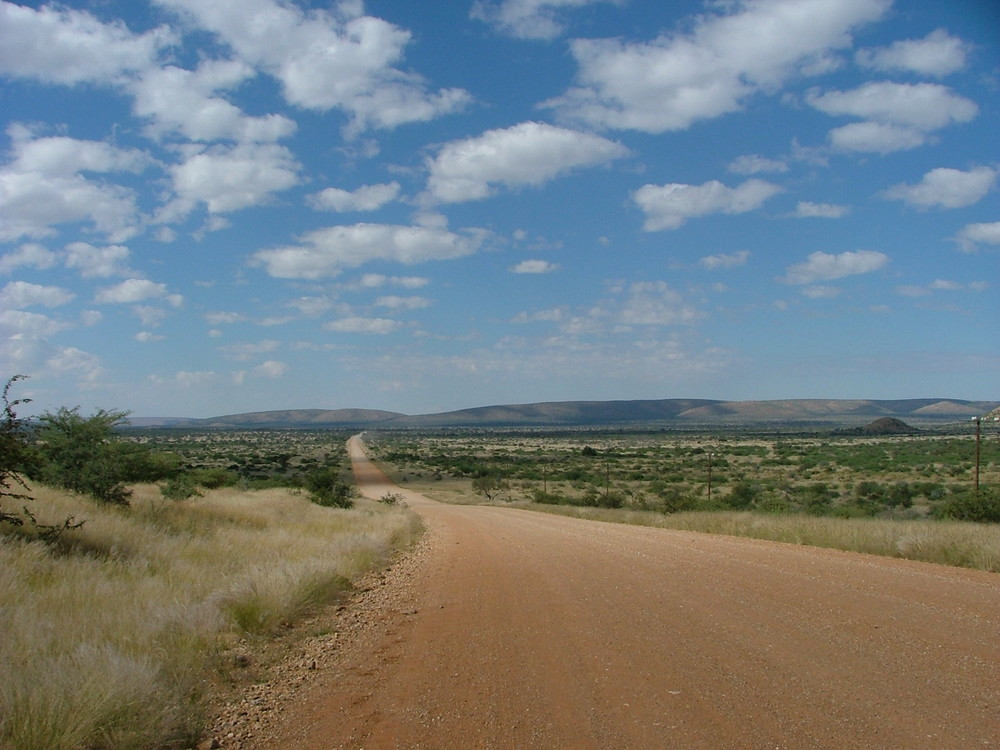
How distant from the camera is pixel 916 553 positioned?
13.8m

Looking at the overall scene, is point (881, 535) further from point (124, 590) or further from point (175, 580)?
point (124, 590)

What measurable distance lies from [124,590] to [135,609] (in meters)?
1.46

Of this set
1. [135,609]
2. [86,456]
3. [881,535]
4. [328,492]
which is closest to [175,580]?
[135,609]

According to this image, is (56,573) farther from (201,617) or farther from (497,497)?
(497,497)

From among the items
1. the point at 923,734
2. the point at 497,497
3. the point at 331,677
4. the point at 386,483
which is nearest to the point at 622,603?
the point at 331,677

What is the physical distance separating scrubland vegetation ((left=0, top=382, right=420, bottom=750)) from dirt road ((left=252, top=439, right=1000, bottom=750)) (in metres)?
1.21

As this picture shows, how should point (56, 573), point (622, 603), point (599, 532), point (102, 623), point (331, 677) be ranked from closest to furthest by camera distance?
1. point (331, 677)
2. point (102, 623)
3. point (622, 603)
4. point (56, 573)
5. point (599, 532)

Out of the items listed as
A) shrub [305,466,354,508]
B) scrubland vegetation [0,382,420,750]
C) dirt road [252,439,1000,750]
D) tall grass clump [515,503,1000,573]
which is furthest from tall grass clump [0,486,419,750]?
shrub [305,466,354,508]

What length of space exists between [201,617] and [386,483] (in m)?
54.4

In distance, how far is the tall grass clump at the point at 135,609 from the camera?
17.5ft

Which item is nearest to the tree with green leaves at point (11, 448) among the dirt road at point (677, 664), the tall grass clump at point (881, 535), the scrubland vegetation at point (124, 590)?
the scrubland vegetation at point (124, 590)

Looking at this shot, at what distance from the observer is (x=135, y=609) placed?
28.5 ft

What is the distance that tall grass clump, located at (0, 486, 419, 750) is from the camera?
5340 millimetres

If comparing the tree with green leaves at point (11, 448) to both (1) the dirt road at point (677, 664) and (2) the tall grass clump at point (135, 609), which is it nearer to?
→ (2) the tall grass clump at point (135, 609)
